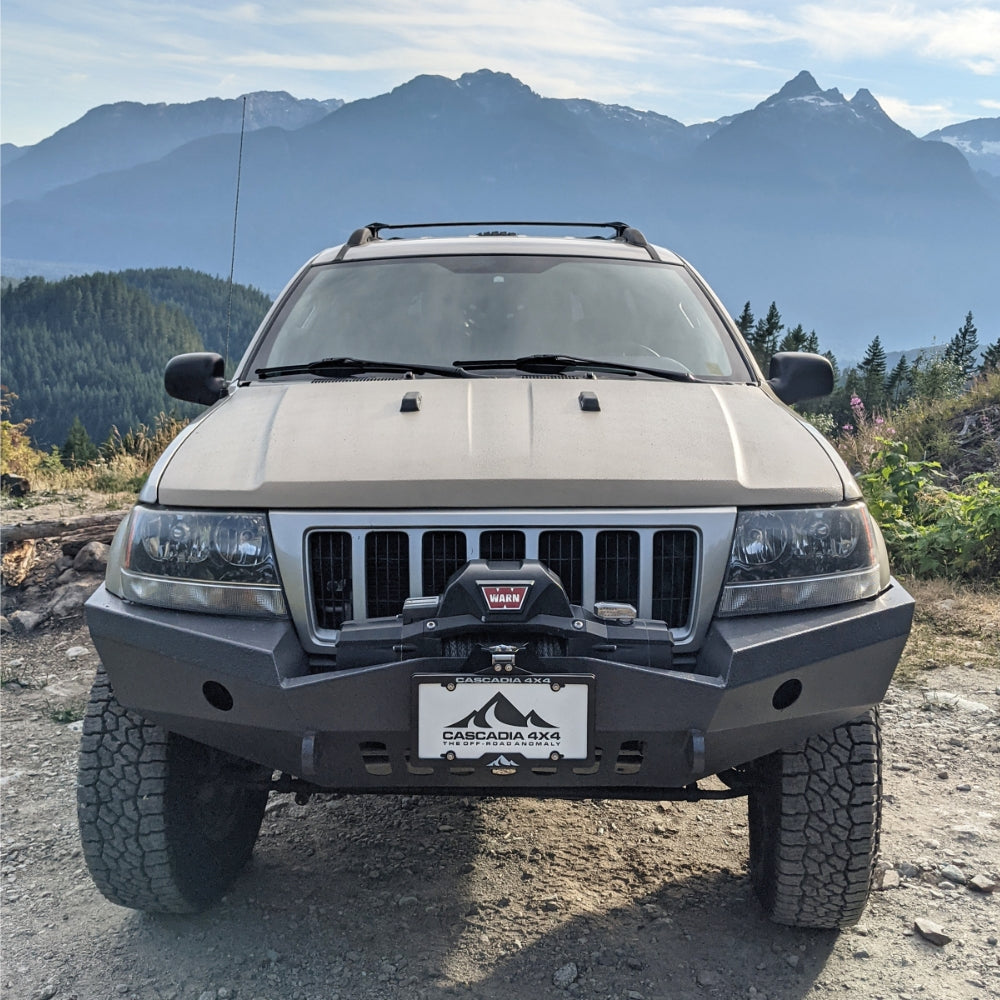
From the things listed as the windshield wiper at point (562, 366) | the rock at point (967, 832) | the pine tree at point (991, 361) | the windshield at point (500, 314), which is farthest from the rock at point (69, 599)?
the pine tree at point (991, 361)

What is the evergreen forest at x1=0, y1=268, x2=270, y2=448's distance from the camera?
121750 mm

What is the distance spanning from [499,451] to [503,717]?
25.7 inches

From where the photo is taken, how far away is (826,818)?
2.48 metres

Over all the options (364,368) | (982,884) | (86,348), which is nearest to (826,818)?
(982,884)

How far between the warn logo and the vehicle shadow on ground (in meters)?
1.04

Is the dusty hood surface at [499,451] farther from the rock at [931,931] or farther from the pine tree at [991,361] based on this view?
the pine tree at [991,361]

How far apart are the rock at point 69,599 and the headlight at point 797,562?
458cm

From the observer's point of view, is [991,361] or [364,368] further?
[991,361]

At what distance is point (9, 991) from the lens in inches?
97.7

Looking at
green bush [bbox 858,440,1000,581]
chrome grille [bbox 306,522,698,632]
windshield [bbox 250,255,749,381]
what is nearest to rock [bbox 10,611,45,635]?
windshield [bbox 250,255,749,381]

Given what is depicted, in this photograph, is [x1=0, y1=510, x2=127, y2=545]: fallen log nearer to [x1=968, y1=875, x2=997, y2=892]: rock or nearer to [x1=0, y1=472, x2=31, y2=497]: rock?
[x1=0, y1=472, x2=31, y2=497]: rock

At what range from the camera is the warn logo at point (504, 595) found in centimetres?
212

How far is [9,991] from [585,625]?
173 centimetres

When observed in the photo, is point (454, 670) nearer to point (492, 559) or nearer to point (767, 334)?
point (492, 559)
